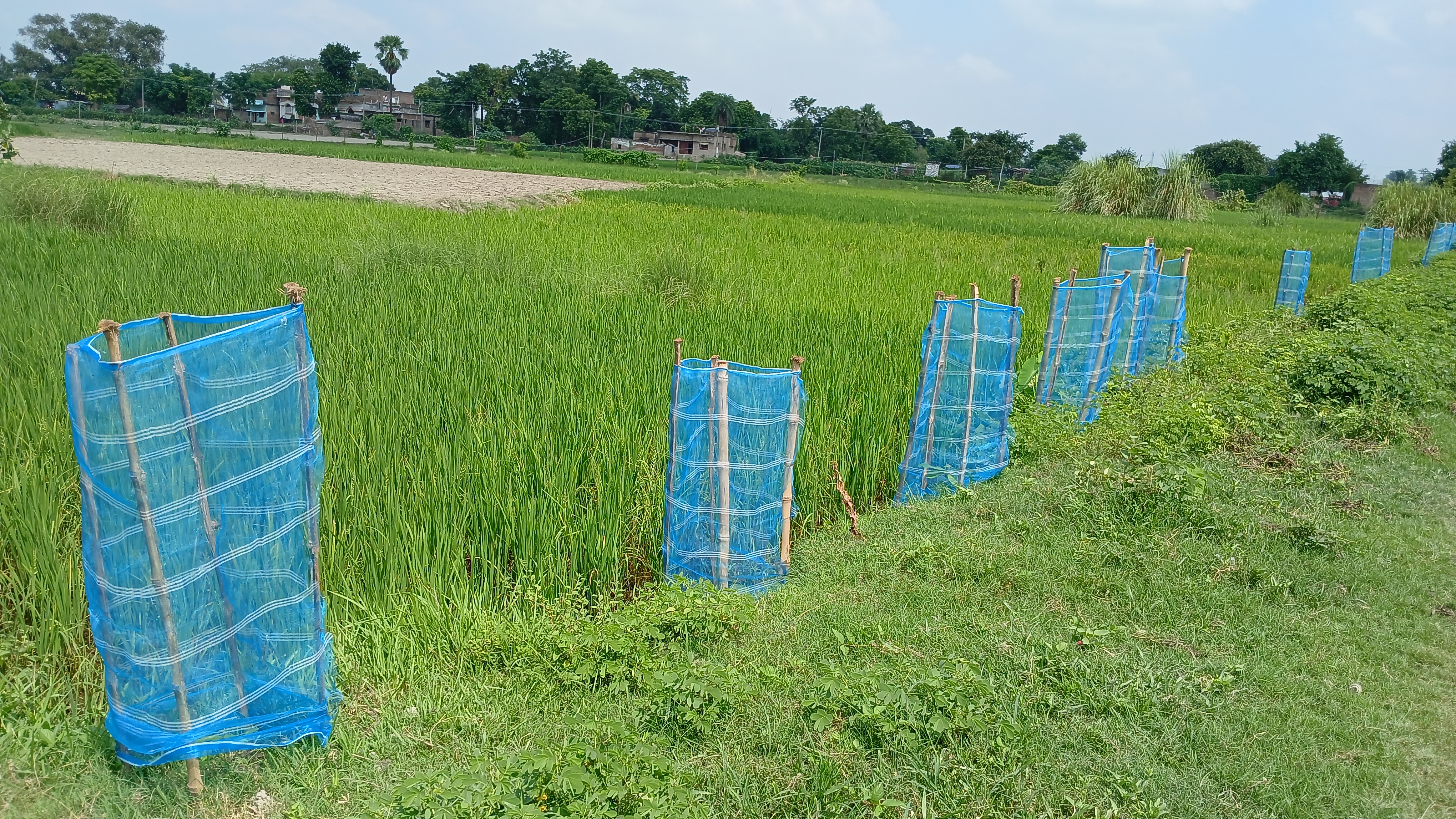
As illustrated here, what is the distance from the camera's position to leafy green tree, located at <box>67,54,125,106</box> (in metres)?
55.1

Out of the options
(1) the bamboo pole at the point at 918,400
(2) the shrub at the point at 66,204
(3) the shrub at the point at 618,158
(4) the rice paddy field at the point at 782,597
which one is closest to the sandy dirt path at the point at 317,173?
(2) the shrub at the point at 66,204

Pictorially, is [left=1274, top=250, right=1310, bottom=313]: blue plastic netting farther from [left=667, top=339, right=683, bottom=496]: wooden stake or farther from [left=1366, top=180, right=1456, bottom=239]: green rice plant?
[left=1366, top=180, right=1456, bottom=239]: green rice plant

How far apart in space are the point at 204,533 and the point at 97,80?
2691 inches

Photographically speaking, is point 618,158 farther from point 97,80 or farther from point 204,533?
point 204,533

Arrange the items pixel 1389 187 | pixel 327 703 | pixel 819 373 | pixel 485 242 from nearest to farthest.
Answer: pixel 327 703
pixel 819 373
pixel 485 242
pixel 1389 187

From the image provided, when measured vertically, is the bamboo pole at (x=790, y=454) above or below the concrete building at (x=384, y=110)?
below

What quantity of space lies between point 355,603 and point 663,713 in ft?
3.96

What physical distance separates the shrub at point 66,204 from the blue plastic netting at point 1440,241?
2220cm

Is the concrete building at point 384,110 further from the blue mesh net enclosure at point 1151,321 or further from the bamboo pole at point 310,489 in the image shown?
the bamboo pole at point 310,489

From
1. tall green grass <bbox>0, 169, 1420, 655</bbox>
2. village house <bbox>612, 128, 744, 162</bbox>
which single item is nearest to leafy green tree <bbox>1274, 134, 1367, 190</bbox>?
village house <bbox>612, 128, 744, 162</bbox>

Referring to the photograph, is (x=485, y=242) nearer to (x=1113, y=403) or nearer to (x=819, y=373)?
(x=819, y=373)

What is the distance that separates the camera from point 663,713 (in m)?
2.86

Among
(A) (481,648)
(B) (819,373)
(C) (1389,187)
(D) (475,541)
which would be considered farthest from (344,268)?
(C) (1389,187)

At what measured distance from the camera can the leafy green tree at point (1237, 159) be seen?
65.3 m
